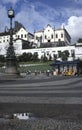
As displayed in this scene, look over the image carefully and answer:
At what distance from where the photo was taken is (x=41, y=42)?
158 m

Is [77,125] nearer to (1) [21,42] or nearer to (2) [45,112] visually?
(2) [45,112]

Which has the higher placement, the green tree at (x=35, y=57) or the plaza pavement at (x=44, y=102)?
the plaza pavement at (x=44, y=102)

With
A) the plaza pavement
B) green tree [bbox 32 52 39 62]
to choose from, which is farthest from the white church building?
the plaza pavement

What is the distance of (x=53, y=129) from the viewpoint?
16.3 feet

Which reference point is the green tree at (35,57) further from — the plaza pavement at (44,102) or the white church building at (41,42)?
the plaza pavement at (44,102)

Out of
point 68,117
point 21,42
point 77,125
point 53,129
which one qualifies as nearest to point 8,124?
point 53,129

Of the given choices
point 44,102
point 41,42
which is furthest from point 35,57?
point 44,102

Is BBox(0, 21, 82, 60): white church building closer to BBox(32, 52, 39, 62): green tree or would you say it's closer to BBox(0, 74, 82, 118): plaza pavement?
BBox(32, 52, 39, 62): green tree

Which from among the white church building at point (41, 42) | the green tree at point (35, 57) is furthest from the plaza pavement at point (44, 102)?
the green tree at point (35, 57)

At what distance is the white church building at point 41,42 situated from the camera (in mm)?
139500

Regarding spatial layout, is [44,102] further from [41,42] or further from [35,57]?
[41,42]

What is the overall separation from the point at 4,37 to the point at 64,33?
1262 inches

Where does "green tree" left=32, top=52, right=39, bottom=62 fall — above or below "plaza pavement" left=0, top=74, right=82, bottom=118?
below

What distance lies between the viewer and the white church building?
13950cm
